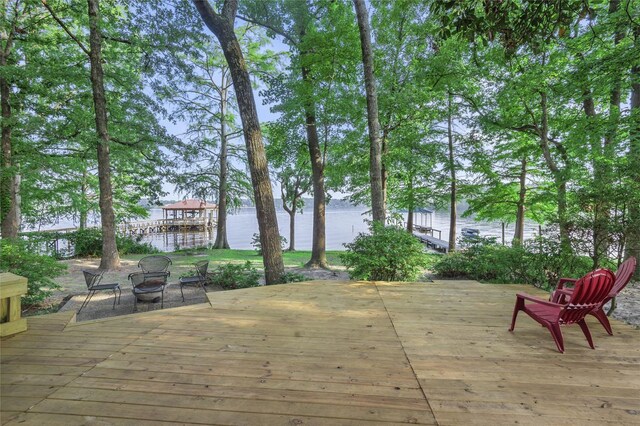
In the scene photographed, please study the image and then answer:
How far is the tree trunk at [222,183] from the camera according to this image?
52.5 ft

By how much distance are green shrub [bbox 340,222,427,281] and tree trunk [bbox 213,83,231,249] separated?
1192 centimetres

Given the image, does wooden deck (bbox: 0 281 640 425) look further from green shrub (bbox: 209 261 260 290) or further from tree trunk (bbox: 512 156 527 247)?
tree trunk (bbox: 512 156 527 247)

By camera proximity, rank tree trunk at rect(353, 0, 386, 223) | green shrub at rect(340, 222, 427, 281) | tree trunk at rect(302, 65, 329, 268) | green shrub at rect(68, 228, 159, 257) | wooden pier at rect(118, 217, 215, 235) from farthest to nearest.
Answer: wooden pier at rect(118, 217, 215, 235) → green shrub at rect(68, 228, 159, 257) → tree trunk at rect(302, 65, 329, 268) → tree trunk at rect(353, 0, 386, 223) → green shrub at rect(340, 222, 427, 281)

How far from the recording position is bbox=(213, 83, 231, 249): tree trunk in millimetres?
16016

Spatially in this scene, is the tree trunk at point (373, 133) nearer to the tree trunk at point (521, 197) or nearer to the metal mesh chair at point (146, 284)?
the metal mesh chair at point (146, 284)

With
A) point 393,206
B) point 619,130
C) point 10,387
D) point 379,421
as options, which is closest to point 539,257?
point 619,130

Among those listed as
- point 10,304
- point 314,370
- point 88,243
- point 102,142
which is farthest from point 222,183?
point 314,370

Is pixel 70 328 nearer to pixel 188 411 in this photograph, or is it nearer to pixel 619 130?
pixel 188 411

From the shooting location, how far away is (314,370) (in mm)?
2309

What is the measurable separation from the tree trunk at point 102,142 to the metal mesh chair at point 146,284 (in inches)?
182

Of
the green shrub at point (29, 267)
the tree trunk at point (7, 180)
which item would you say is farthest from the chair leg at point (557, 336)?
the tree trunk at point (7, 180)

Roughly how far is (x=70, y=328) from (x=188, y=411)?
233 centimetres

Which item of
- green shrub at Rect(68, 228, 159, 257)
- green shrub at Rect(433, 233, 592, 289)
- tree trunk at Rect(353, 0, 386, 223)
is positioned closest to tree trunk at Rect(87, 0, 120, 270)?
green shrub at Rect(68, 228, 159, 257)

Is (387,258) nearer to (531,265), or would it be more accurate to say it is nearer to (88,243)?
(531,265)
